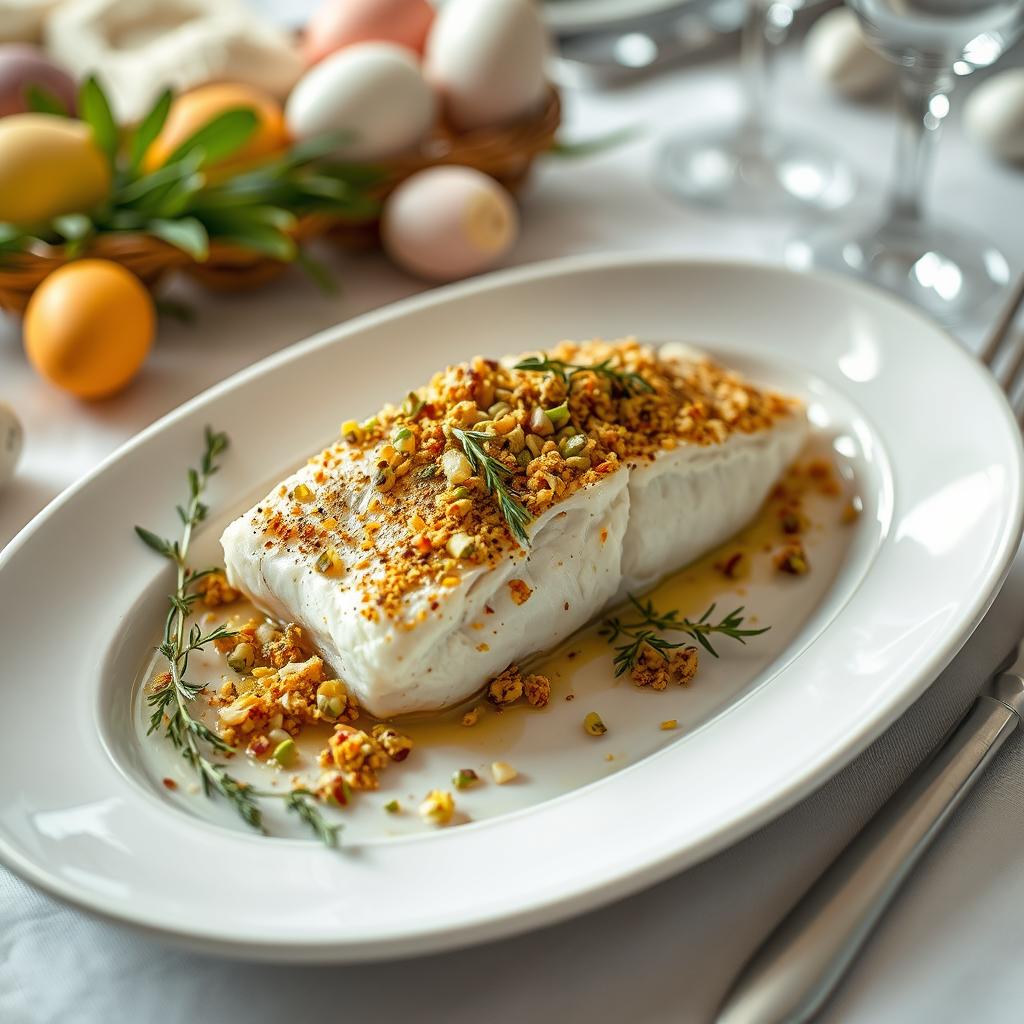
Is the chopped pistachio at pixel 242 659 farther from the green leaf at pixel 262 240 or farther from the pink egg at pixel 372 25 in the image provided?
the pink egg at pixel 372 25

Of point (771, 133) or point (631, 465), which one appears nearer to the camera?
point (631, 465)

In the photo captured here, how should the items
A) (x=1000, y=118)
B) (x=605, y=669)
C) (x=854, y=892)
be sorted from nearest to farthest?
(x=854, y=892)
(x=605, y=669)
(x=1000, y=118)

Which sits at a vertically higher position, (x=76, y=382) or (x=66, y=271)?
(x=66, y=271)

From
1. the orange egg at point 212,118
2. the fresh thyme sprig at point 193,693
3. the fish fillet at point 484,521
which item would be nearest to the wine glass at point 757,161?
the orange egg at point 212,118

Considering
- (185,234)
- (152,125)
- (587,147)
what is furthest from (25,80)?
(587,147)

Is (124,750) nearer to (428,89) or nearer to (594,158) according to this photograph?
(428,89)

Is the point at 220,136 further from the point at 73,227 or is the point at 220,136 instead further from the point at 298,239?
the point at 73,227

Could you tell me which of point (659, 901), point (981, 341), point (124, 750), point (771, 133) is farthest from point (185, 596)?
point (771, 133)
